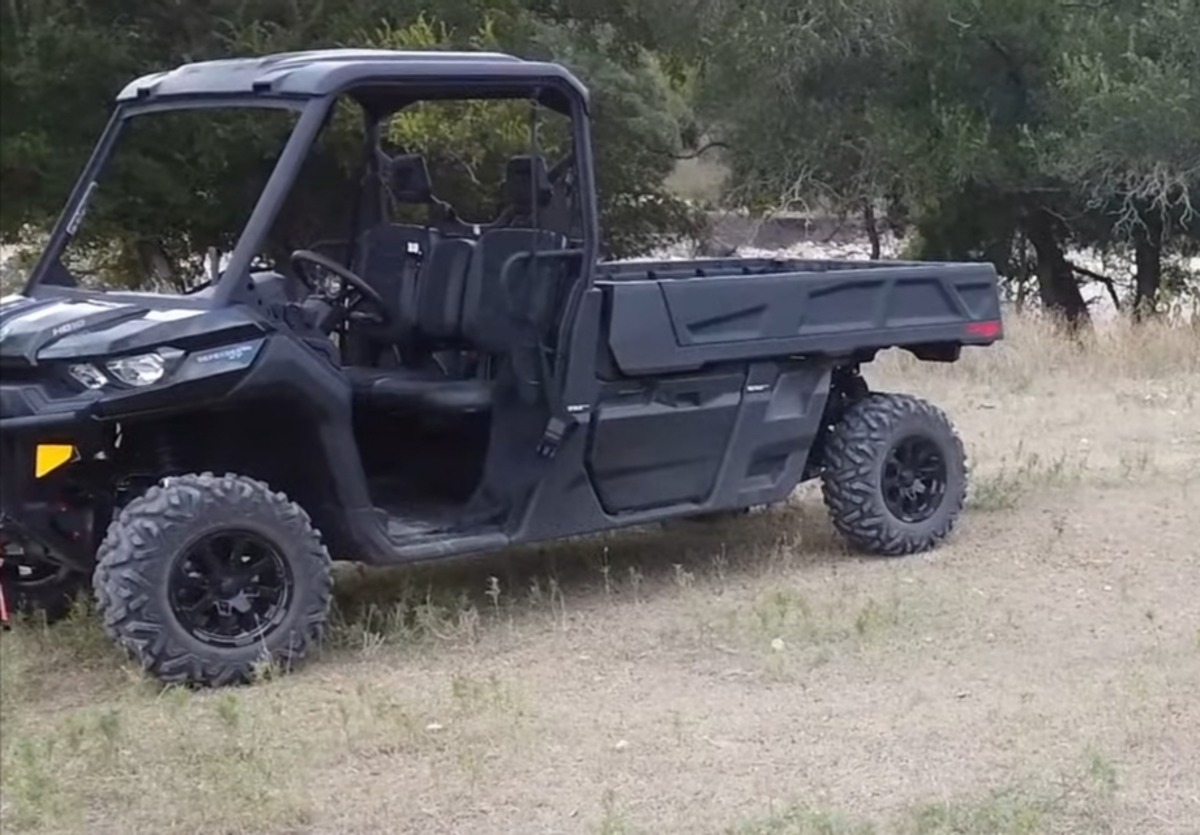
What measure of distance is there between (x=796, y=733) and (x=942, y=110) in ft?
48.9

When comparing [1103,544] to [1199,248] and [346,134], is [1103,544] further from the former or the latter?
[1199,248]

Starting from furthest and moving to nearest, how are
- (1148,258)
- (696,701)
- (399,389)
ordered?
1. (1148,258)
2. (399,389)
3. (696,701)

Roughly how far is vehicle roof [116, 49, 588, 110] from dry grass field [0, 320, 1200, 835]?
1748mm

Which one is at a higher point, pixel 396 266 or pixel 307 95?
pixel 307 95

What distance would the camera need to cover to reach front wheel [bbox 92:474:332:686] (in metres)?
5.81

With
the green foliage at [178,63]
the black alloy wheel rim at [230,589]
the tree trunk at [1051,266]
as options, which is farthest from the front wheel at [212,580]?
the tree trunk at [1051,266]

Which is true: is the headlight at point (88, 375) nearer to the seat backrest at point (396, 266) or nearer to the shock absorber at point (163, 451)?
the shock absorber at point (163, 451)

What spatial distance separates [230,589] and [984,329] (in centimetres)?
346

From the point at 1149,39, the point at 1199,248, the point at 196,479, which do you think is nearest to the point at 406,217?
the point at 196,479

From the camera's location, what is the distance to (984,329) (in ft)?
26.4

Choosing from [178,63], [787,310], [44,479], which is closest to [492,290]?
[787,310]

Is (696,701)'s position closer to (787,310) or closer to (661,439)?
(661,439)

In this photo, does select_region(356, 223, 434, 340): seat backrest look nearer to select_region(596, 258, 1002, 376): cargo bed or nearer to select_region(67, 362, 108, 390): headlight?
select_region(596, 258, 1002, 376): cargo bed

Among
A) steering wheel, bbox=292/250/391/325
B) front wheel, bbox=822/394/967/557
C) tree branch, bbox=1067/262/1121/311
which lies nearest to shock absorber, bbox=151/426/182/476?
steering wheel, bbox=292/250/391/325
